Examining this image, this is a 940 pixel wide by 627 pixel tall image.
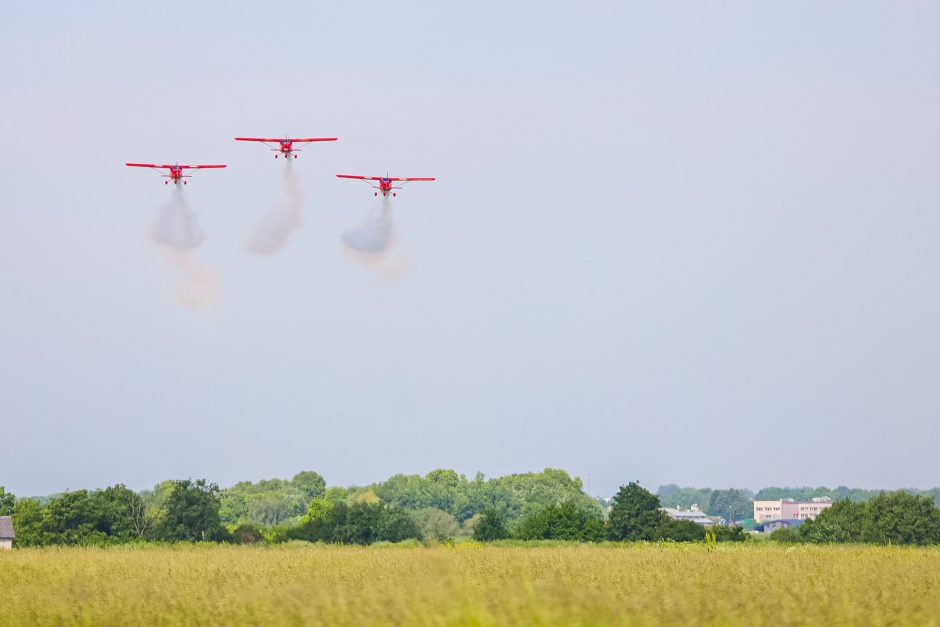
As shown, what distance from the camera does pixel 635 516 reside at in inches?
2581

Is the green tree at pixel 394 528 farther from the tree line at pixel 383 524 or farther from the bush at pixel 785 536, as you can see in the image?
the bush at pixel 785 536

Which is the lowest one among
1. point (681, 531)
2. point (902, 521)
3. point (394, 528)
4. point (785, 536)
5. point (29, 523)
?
point (785, 536)

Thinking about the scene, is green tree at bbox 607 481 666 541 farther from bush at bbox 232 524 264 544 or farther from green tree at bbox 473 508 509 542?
bush at bbox 232 524 264 544

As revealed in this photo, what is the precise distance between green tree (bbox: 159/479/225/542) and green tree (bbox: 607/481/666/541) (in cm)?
2067

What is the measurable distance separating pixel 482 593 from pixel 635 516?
50110 mm

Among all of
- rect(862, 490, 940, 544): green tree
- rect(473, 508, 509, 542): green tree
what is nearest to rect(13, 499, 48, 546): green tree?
rect(473, 508, 509, 542): green tree

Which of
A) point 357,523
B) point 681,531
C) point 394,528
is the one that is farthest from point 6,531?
point 681,531

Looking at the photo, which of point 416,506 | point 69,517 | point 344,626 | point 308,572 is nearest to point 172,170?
point 69,517

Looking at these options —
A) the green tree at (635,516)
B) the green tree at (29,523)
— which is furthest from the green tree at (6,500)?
the green tree at (635,516)

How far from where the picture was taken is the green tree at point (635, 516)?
64625mm

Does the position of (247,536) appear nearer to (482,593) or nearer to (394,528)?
(394,528)

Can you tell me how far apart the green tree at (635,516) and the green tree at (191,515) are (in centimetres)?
2067

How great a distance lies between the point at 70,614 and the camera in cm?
1800

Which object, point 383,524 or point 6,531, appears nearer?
point 383,524
